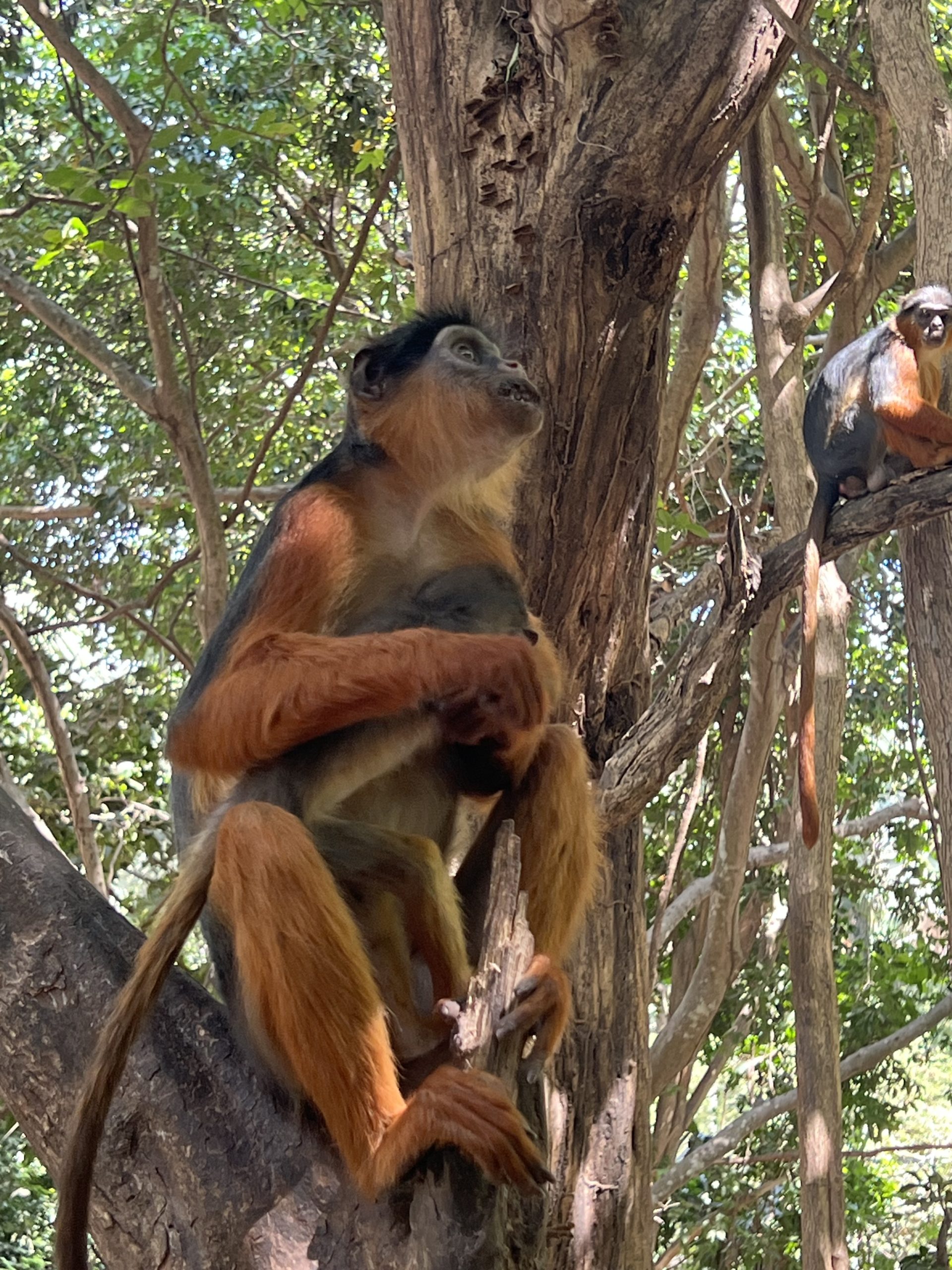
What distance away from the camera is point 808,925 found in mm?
6203

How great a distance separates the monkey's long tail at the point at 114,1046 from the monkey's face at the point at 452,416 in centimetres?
113

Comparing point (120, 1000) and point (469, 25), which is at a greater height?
point (469, 25)

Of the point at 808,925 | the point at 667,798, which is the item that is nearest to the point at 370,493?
the point at 808,925

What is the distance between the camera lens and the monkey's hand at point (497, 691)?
8.25 feet

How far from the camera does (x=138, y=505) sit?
8.55m

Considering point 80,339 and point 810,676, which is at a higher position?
point 80,339

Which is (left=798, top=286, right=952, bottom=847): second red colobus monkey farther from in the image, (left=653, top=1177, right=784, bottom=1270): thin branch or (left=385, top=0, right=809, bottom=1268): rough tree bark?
(left=653, top=1177, right=784, bottom=1270): thin branch

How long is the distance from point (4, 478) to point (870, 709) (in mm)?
6776

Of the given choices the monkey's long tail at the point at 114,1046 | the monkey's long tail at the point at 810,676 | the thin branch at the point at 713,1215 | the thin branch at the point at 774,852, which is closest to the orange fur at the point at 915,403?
the monkey's long tail at the point at 810,676

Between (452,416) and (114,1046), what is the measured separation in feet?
5.39

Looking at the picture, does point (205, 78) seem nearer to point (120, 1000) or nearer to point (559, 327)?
point (559, 327)

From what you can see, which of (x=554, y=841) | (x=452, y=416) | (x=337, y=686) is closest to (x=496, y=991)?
(x=554, y=841)

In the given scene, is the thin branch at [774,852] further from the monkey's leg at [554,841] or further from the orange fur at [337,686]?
the orange fur at [337,686]

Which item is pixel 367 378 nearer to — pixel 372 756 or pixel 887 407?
pixel 372 756
